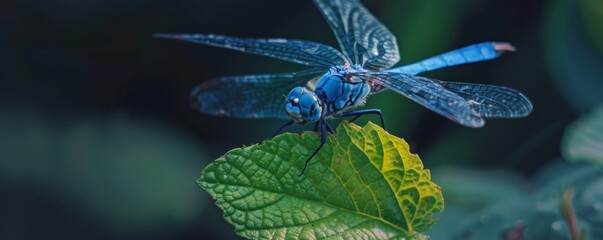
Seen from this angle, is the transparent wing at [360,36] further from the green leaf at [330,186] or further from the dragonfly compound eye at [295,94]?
the green leaf at [330,186]

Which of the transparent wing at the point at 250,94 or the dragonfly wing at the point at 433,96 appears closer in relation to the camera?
the dragonfly wing at the point at 433,96

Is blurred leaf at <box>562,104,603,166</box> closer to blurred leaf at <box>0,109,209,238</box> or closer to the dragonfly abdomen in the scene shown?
the dragonfly abdomen

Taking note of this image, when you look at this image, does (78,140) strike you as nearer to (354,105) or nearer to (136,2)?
(136,2)

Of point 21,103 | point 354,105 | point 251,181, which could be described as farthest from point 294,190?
point 21,103

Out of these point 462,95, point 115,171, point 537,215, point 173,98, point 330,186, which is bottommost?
point 115,171

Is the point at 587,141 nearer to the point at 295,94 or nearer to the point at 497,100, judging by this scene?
the point at 497,100

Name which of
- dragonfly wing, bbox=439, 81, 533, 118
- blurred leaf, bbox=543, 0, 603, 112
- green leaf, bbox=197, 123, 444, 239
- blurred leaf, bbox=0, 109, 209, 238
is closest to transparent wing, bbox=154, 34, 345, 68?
dragonfly wing, bbox=439, 81, 533, 118

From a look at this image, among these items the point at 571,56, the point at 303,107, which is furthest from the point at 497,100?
the point at 571,56

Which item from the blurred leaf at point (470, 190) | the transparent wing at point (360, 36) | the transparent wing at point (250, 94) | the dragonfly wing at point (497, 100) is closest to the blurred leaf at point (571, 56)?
the blurred leaf at point (470, 190)
